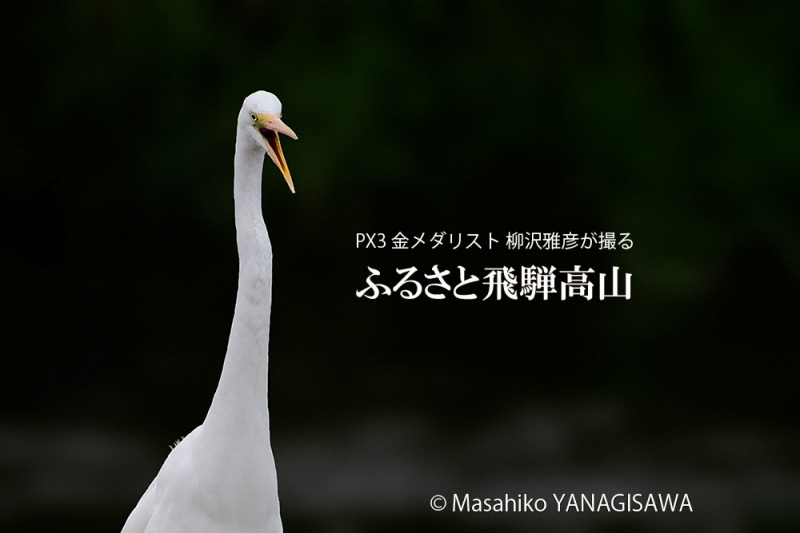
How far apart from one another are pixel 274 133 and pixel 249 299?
1.04ft

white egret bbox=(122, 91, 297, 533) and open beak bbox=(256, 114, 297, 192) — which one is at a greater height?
open beak bbox=(256, 114, 297, 192)

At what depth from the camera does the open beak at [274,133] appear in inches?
97.3

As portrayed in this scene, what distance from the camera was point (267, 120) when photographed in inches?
98.3

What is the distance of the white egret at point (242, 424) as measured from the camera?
256 centimetres

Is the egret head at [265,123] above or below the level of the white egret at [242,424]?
above

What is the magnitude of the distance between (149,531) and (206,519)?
0.54ft

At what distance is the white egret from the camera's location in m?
2.56

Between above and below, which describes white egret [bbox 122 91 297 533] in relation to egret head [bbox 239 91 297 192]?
below

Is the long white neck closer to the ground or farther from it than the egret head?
closer to the ground

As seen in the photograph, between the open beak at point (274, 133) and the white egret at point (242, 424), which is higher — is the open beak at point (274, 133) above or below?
above

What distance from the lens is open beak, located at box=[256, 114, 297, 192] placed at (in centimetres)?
247

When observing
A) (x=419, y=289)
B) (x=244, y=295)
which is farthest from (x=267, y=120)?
(x=419, y=289)

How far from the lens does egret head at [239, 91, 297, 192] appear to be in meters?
2.49

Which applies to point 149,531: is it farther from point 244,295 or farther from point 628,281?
point 628,281
